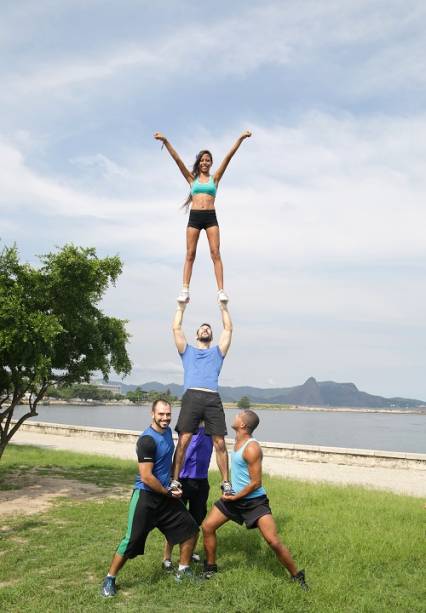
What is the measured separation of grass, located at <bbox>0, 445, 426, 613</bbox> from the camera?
19.3ft

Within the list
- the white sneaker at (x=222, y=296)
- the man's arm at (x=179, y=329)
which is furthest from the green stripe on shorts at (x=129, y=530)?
the white sneaker at (x=222, y=296)

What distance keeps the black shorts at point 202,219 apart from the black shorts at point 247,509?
3787 mm

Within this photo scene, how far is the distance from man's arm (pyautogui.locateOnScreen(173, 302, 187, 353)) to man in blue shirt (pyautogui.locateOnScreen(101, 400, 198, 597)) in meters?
1.10

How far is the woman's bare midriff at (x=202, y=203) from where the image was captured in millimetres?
7875

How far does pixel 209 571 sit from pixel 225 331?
302 cm

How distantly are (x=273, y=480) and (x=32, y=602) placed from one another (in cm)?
1030

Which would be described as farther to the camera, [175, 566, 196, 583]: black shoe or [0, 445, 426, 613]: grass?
[175, 566, 196, 583]: black shoe

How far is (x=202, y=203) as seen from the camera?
7.88m

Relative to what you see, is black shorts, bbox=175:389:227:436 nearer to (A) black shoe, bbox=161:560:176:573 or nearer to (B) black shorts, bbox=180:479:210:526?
(B) black shorts, bbox=180:479:210:526

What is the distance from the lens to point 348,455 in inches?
848

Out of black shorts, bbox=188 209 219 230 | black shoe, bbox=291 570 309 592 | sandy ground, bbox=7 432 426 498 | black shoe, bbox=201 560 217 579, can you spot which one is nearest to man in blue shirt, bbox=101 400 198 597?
black shoe, bbox=201 560 217 579

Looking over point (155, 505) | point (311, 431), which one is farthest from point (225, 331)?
point (311, 431)

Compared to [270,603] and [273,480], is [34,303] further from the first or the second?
[270,603]

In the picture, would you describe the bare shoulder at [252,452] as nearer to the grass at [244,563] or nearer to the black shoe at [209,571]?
the grass at [244,563]
